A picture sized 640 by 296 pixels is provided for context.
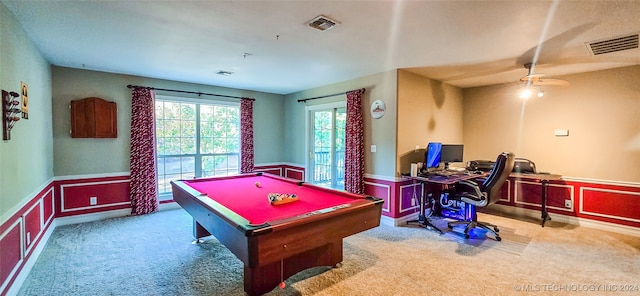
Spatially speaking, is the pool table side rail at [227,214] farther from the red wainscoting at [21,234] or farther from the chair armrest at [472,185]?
the chair armrest at [472,185]

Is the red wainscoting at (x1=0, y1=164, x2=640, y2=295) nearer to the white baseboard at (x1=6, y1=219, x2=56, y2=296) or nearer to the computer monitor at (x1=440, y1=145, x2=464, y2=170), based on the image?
the white baseboard at (x1=6, y1=219, x2=56, y2=296)

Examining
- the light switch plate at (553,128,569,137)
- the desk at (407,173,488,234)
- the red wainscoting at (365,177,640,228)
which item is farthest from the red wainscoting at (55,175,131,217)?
the light switch plate at (553,128,569,137)

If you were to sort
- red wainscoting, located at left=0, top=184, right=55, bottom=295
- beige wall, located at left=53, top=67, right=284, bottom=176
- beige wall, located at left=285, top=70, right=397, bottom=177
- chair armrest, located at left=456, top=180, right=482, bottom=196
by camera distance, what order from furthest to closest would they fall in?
beige wall, located at left=285, top=70, right=397, bottom=177 → beige wall, located at left=53, top=67, right=284, bottom=176 → chair armrest, located at left=456, top=180, right=482, bottom=196 → red wainscoting, located at left=0, top=184, right=55, bottom=295

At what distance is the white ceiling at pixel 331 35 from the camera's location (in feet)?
7.03

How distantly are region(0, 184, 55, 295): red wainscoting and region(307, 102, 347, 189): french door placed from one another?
3866 millimetres

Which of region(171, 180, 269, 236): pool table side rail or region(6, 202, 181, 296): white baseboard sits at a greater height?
region(171, 180, 269, 236): pool table side rail

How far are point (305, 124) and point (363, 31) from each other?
10.6 feet

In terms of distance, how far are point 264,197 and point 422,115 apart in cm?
293

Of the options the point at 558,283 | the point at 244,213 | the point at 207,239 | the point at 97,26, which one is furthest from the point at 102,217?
the point at 558,283

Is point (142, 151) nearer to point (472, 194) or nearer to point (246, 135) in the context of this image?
point (246, 135)

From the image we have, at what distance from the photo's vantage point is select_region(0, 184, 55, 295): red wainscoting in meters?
2.09

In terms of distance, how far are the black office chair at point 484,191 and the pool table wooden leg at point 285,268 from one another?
1.95m

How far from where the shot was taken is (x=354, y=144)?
177 inches

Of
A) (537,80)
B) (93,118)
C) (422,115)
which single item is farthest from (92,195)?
(537,80)
